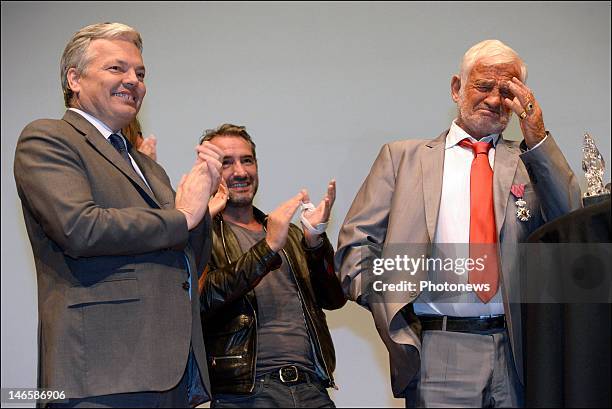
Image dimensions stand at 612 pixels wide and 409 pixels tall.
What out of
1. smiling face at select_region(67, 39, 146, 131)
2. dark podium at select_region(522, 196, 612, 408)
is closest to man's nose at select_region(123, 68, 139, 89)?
smiling face at select_region(67, 39, 146, 131)

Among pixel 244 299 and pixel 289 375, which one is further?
pixel 244 299

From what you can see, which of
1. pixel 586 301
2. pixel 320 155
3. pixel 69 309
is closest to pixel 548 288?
pixel 586 301

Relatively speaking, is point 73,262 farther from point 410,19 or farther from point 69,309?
point 410,19

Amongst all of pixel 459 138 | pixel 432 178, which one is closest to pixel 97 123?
pixel 432 178

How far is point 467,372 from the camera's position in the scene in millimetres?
2625

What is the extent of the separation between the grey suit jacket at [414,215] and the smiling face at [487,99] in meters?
0.08

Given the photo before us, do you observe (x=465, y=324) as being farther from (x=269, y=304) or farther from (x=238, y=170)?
(x=238, y=170)

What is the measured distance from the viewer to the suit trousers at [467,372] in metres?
2.60

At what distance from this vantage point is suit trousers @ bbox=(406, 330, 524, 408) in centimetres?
260

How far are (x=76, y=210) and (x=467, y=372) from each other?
1223 mm

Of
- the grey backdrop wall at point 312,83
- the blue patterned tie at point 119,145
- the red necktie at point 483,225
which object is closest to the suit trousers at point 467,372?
the red necktie at point 483,225

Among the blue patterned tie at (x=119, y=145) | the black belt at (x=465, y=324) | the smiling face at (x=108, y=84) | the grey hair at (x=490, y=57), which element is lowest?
the black belt at (x=465, y=324)

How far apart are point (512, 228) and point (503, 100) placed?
446 mm

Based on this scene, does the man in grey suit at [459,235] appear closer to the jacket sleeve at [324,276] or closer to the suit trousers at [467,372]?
the suit trousers at [467,372]
